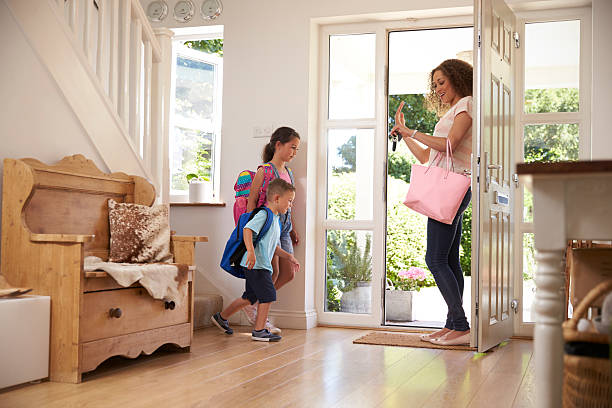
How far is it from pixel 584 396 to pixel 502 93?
276cm

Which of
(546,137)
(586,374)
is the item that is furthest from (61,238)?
(546,137)

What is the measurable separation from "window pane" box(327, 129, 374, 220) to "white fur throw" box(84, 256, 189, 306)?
5.34 ft

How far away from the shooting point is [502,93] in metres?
3.95

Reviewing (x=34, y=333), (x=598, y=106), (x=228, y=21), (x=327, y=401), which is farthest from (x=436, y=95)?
(x=34, y=333)

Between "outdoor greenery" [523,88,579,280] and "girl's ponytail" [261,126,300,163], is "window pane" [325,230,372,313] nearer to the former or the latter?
"girl's ponytail" [261,126,300,163]

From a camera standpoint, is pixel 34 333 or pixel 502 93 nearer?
pixel 34 333

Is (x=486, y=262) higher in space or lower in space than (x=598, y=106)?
lower

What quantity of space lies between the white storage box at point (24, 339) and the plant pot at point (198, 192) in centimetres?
218

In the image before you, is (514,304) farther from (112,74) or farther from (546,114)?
(112,74)

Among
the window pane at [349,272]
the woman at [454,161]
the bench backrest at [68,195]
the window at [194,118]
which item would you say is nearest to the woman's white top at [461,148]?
the woman at [454,161]

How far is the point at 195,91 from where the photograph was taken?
5.12 metres

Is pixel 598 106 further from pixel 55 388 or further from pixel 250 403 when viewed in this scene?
pixel 55 388

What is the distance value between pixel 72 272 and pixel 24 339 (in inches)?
11.9

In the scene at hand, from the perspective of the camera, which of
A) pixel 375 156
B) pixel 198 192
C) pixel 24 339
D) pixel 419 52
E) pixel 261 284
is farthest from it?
pixel 419 52
